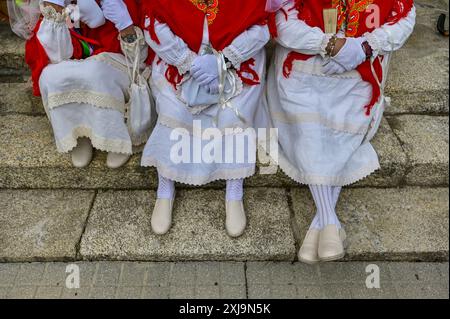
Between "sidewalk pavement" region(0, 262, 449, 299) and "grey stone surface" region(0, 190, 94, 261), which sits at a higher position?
"grey stone surface" region(0, 190, 94, 261)

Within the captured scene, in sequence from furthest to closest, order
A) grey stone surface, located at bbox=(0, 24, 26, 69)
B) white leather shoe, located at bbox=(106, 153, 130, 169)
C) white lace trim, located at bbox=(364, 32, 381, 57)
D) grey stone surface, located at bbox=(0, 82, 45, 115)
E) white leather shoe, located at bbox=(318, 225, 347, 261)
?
grey stone surface, located at bbox=(0, 24, 26, 69) < grey stone surface, located at bbox=(0, 82, 45, 115) < white leather shoe, located at bbox=(106, 153, 130, 169) < white lace trim, located at bbox=(364, 32, 381, 57) < white leather shoe, located at bbox=(318, 225, 347, 261)

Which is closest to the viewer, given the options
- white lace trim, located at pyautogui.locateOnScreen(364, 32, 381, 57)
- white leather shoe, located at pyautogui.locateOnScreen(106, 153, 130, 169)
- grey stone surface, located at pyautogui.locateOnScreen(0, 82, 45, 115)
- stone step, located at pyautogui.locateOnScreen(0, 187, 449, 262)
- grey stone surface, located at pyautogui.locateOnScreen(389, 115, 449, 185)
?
white lace trim, located at pyautogui.locateOnScreen(364, 32, 381, 57)

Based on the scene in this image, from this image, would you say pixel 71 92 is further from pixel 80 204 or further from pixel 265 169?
pixel 265 169

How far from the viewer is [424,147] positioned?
2770mm

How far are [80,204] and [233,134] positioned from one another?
1.03 meters

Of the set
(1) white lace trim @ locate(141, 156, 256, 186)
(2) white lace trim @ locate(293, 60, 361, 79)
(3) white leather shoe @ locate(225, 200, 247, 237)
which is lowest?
(3) white leather shoe @ locate(225, 200, 247, 237)

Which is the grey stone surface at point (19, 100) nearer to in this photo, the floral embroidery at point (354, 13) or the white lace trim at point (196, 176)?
the white lace trim at point (196, 176)

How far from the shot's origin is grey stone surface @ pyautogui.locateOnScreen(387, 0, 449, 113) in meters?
3.03

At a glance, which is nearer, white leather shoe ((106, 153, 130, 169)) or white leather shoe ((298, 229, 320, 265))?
white leather shoe ((298, 229, 320, 265))

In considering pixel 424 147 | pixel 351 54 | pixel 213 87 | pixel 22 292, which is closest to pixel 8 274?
pixel 22 292

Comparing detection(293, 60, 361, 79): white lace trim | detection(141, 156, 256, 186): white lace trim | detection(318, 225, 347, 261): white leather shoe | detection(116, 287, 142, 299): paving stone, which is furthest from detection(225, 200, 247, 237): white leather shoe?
detection(293, 60, 361, 79): white lace trim

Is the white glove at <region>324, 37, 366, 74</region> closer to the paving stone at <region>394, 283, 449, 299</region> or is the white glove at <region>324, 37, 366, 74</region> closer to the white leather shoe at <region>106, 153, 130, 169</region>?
the paving stone at <region>394, 283, 449, 299</region>

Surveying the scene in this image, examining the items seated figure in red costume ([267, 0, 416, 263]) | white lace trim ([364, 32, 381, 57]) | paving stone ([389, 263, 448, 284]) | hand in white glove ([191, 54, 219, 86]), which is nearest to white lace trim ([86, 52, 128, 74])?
hand in white glove ([191, 54, 219, 86])

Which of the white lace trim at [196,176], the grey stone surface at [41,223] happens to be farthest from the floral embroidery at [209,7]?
the grey stone surface at [41,223]
